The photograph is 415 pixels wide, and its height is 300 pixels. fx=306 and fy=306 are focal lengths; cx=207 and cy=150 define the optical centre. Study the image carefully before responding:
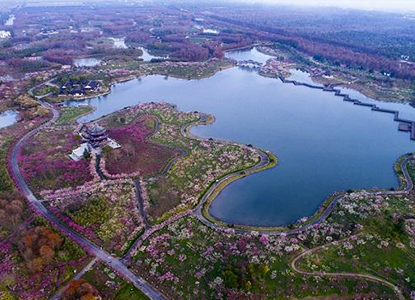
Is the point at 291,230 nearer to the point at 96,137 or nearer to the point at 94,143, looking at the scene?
the point at 94,143

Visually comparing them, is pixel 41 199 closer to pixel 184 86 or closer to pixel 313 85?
pixel 184 86

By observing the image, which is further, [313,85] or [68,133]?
[313,85]

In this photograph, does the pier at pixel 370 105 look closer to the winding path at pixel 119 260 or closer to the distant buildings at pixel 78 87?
the winding path at pixel 119 260

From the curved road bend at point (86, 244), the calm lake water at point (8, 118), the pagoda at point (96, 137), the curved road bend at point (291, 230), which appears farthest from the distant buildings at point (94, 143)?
the calm lake water at point (8, 118)

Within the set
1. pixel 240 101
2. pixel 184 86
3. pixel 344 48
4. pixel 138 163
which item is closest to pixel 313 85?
pixel 240 101

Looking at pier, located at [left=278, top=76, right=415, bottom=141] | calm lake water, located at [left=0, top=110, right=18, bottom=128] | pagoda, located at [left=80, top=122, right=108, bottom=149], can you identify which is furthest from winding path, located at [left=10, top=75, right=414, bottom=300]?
pier, located at [left=278, top=76, right=415, bottom=141]

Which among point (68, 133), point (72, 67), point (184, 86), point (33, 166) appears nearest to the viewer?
point (33, 166)

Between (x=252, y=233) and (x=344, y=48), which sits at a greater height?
(x=344, y=48)
